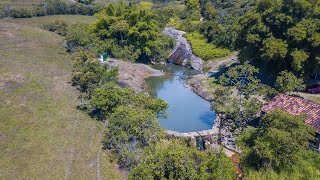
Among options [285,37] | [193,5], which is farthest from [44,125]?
[193,5]

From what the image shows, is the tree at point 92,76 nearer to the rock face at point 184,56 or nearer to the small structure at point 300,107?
the small structure at point 300,107

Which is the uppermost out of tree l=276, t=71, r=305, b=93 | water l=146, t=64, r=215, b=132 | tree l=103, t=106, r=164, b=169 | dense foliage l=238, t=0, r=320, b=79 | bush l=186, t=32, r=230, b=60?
dense foliage l=238, t=0, r=320, b=79

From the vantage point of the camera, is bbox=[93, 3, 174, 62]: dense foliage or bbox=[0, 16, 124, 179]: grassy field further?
bbox=[93, 3, 174, 62]: dense foliage

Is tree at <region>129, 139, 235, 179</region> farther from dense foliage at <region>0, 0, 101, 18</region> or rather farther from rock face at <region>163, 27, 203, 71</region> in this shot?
dense foliage at <region>0, 0, 101, 18</region>

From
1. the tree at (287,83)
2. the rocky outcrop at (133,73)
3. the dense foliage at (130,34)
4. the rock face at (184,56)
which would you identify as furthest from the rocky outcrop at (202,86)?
the dense foliage at (130,34)

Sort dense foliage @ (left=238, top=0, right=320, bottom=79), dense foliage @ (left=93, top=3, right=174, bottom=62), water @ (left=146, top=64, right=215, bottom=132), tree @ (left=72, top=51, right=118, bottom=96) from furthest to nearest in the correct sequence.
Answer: dense foliage @ (left=93, top=3, right=174, bottom=62)
tree @ (left=72, top=51, right=118, bottom=96)
dense foliage @ (left=238, top=0, right=320, bottom=79)
water @ (left=146, top=64, right=215, bottom=132)

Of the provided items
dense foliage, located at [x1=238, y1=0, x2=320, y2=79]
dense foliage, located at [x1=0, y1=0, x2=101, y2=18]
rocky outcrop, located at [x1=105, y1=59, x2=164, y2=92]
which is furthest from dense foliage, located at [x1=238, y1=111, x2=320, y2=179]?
dense foliage, located at [x1=0, y1=0, x2=101, y2=18]

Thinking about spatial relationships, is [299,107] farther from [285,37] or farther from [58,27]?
[58,27]
